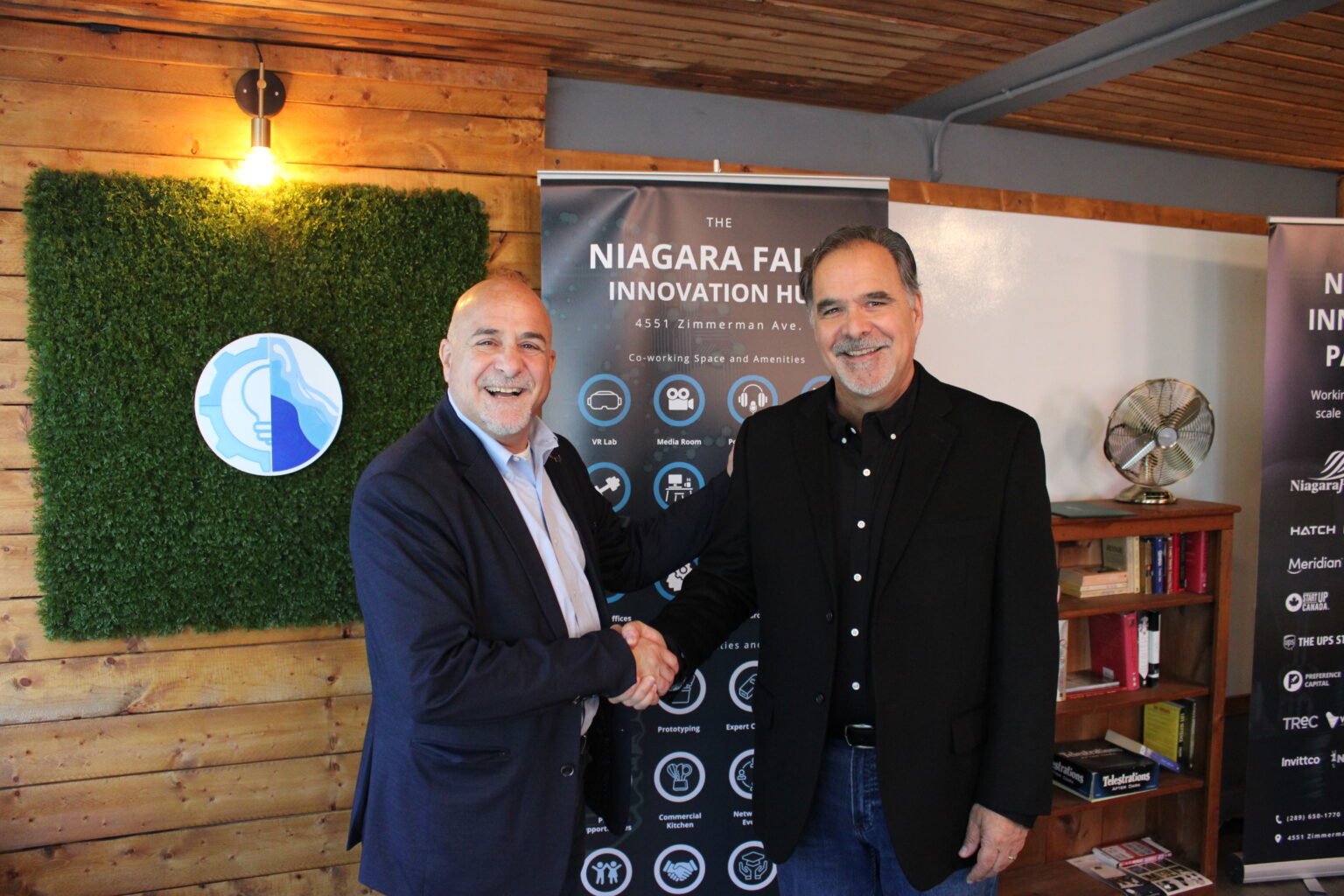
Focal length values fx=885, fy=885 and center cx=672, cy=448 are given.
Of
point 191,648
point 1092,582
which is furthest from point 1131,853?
point 191,648

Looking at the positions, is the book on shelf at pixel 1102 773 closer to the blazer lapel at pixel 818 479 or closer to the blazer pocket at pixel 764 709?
the blazer pocket at pixel 764 709

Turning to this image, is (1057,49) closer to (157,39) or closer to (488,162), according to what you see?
(488,162)

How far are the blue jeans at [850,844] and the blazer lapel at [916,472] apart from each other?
1.25 ft

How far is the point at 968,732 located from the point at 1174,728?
243 cm

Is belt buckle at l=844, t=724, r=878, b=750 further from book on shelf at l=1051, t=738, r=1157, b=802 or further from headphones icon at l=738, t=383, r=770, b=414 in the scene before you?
book on shelf at l=1051, t=738, r=1157, b=802

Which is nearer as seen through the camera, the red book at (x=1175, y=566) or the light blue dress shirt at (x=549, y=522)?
the light blue dress shirt at (x=549, y=522)

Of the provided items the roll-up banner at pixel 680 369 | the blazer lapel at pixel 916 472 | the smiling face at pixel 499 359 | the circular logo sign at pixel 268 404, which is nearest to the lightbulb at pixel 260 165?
the circular logo sign at pixel 268 404

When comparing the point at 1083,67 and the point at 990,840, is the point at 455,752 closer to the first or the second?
the point at 990,840

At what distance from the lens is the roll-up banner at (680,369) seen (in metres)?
3.00

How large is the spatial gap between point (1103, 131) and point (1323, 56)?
43.3 inches

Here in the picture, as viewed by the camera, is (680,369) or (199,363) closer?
(199,363)

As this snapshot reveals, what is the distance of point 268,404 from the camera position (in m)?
2.99

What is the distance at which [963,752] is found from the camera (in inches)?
68.9

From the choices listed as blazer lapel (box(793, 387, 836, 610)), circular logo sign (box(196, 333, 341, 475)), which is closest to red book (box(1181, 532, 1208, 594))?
blazer lapel (box(793, 387, 836, 610))
